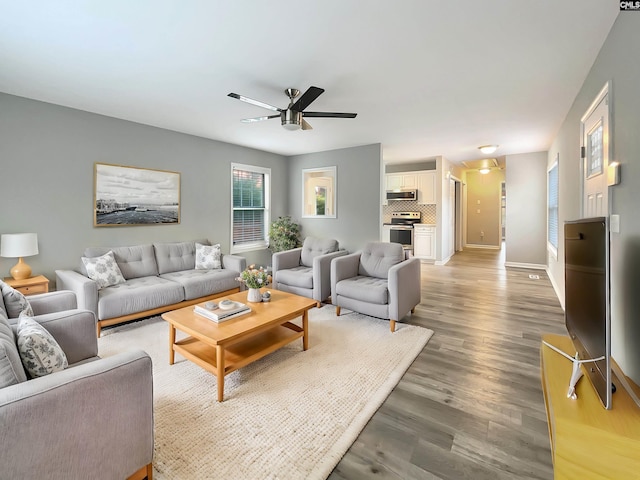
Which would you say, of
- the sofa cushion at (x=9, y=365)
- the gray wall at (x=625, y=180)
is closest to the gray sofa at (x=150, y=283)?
the sofa cushion at (x=9, y=365)

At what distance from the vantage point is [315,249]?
4941 mm

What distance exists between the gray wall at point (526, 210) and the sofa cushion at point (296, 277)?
16.8 feet

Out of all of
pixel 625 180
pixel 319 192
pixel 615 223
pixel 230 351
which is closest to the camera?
pixel 625 180

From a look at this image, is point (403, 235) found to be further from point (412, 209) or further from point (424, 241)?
point (412, 209)

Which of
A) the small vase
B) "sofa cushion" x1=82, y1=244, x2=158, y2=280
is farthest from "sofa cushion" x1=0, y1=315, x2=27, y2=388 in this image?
"sofa cushion" x1=82, y1=244, x2=158, y2=280

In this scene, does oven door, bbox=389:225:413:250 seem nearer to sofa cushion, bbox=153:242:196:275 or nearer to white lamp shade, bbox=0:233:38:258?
sofa cushion, bbox=153:242:196:275

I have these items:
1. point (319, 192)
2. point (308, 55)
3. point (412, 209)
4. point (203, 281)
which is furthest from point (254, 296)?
point (412, 209)

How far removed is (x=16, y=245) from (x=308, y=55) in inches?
134

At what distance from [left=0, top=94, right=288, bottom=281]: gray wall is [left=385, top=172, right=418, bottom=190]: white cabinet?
5059mm

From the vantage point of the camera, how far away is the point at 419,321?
3.70m

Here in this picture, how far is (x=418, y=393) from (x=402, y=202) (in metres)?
6.73

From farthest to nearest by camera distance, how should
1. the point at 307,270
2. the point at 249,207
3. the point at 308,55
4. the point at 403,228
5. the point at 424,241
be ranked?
1. the point at 403,228
2. the point at 424,241
3. the point at 249,207
4. the point at 307,270
5. the point at 308,55

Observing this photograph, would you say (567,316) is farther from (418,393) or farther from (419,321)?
(419,321)

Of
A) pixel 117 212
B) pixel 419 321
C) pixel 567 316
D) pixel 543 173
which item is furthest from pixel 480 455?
pixel 543 173
